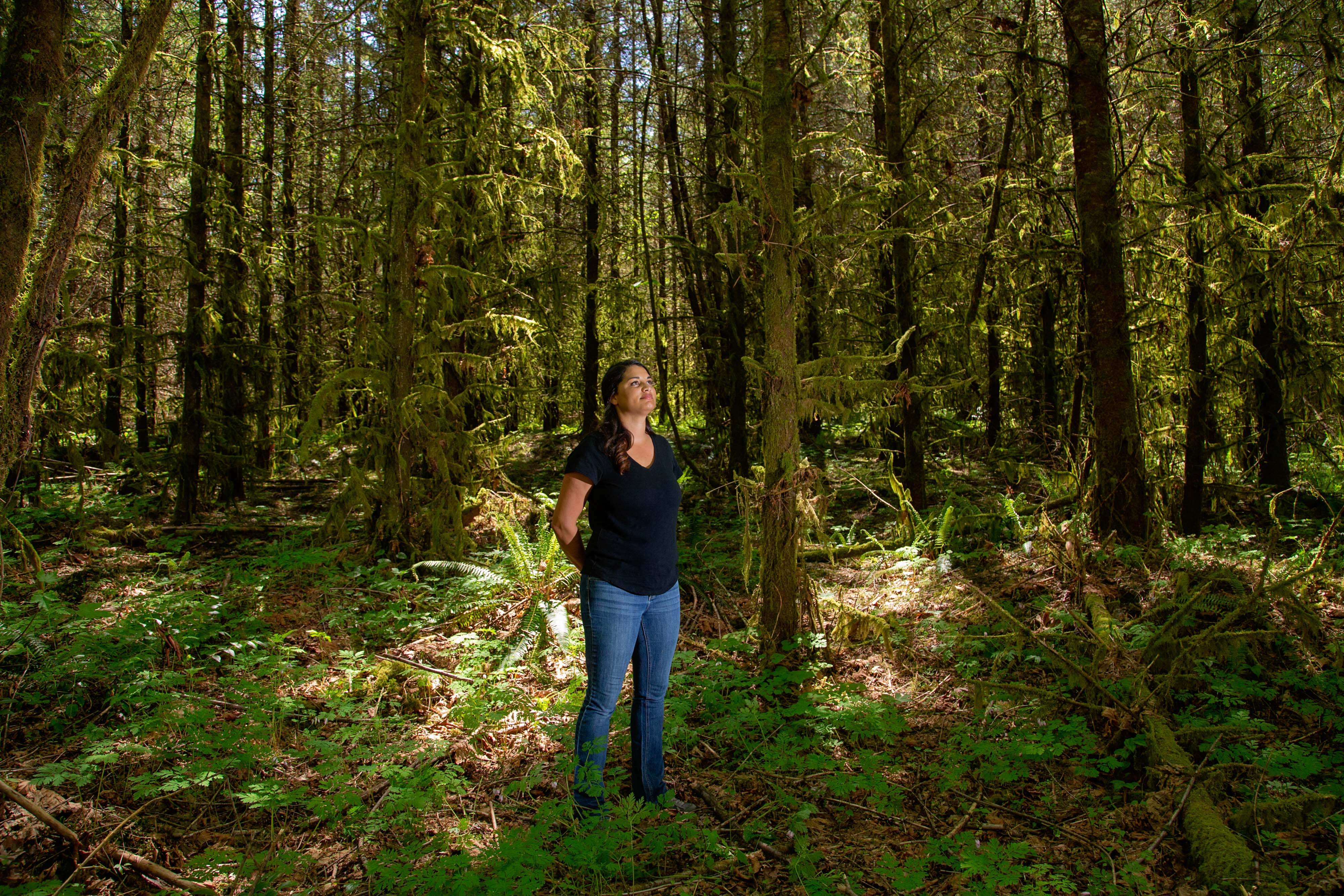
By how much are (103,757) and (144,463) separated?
25.5ft

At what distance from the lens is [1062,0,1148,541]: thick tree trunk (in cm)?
646

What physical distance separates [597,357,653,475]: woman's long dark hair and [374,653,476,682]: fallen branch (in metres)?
2.61

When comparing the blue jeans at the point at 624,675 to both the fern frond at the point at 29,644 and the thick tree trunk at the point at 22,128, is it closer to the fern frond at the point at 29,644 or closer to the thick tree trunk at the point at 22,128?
the fern frond at the point at 29,644

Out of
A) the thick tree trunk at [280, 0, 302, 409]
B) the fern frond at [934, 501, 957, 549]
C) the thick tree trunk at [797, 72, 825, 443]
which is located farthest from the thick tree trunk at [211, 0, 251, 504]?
the fern frond at [934, 501, 957, 549]

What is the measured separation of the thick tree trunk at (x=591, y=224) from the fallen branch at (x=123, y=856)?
8.40 meters

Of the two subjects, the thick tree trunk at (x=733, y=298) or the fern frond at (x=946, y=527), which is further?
the thick tree trunk at (x=733, y=298)

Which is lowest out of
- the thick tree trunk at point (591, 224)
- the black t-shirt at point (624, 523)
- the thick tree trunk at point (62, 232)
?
the black t-shirt at point (624, 523)

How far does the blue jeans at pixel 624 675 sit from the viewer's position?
3357 mm

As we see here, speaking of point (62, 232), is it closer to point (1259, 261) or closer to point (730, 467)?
point (730, 467)

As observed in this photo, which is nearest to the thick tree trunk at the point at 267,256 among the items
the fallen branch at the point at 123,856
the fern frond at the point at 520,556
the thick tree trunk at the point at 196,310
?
the thick tree trunk at the point at 196,310

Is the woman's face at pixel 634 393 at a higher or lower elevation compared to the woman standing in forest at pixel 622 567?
higher

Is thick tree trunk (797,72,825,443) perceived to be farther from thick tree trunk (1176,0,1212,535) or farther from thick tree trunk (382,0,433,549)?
thick tree trunk (382,0,433,549)

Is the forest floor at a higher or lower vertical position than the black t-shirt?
lower

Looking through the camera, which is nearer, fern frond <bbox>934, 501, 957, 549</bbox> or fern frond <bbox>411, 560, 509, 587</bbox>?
fern frond <bbox>411, 560, 509, 587</bbox>
